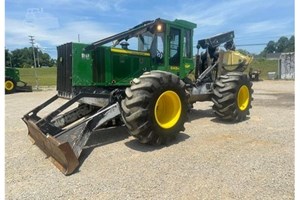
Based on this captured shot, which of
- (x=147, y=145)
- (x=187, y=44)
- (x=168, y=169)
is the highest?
(x=187, y=44)

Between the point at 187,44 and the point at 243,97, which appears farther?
the point at 243,97

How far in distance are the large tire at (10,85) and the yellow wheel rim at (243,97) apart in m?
17.6

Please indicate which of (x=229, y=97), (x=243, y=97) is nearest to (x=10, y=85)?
(x=243, y=97)

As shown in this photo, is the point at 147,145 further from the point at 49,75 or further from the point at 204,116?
the point at 49,75

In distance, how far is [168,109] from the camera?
5.81 meters

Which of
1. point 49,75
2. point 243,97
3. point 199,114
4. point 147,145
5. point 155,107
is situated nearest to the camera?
point 155,107

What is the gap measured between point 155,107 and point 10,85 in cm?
1814

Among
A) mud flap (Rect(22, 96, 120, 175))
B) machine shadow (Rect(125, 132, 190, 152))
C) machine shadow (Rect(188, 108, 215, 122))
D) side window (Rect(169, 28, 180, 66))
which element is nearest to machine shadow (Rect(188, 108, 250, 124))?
machine shadow (Rect(188, 108, 215, 122))

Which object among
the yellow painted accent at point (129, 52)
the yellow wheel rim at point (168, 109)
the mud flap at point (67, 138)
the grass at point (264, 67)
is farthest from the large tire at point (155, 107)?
the grass at point (264, 67)

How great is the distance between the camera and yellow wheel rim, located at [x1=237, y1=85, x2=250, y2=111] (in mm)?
7836

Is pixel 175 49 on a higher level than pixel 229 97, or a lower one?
higher

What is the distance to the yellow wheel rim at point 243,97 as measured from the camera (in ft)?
25.7

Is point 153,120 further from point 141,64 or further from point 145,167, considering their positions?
point 141,64

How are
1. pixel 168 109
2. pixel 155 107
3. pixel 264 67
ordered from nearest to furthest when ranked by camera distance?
pixel 155 107 < pixel 168 109 < pixel 264 67
